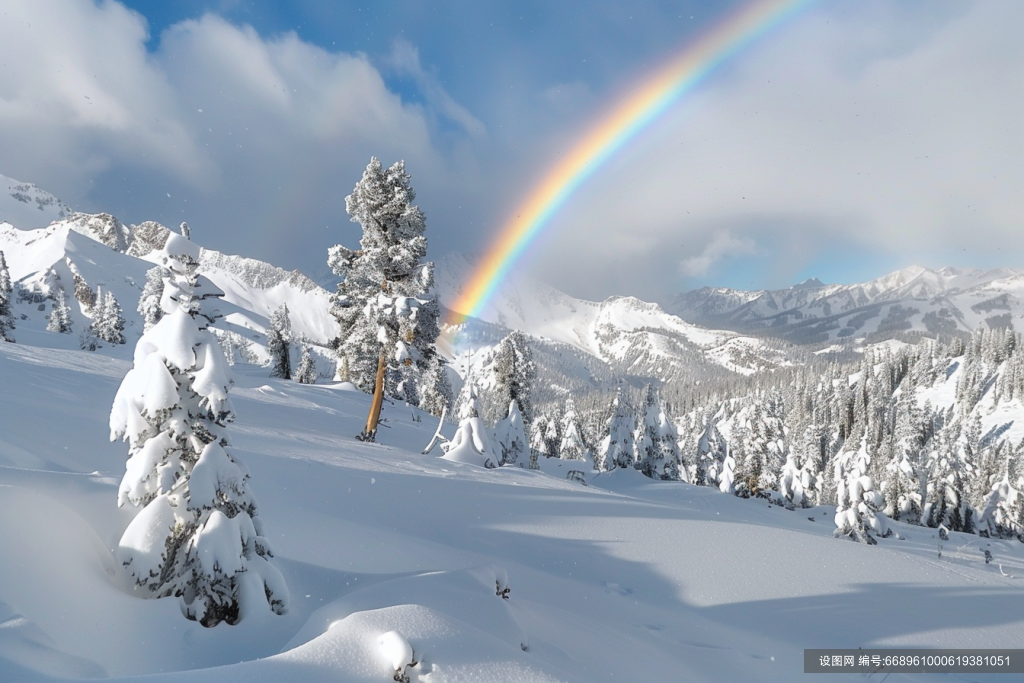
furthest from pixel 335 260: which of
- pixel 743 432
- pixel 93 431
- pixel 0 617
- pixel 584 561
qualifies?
pixel 743 432

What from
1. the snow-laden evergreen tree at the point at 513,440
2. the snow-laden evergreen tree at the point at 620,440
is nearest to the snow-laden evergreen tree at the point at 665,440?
the snow-laden evergreen tree at the point at 620,440

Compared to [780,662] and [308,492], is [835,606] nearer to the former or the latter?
[780,662]

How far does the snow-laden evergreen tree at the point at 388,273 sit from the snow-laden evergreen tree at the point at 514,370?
617 inches

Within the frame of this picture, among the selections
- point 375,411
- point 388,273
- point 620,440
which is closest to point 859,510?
point 620,440

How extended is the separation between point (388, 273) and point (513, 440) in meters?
16.2

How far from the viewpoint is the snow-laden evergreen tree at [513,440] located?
29.3 meters

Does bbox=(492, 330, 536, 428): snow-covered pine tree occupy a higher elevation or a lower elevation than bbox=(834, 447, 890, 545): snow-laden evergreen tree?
higher

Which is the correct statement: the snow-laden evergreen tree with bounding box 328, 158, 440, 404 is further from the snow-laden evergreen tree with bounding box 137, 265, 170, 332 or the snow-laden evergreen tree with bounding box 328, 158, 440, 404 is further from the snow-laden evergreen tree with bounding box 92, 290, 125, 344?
the snow-laden evergreen tree with bounding box 92, 290, 125, 344

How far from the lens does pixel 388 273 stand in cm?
1709

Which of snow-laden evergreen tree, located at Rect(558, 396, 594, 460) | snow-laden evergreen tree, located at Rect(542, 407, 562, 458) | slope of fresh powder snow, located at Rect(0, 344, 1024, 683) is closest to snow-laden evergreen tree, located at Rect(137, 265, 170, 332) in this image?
slope of fresh powder snow, located at Rect(0, 344, 1024, 683)

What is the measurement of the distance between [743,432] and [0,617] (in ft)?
183

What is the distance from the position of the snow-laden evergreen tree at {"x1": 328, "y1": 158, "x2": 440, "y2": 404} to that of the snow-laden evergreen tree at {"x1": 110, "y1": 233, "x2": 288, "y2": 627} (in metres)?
11.4

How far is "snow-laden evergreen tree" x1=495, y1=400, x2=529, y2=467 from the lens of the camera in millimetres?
29281

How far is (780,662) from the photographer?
6.96m
